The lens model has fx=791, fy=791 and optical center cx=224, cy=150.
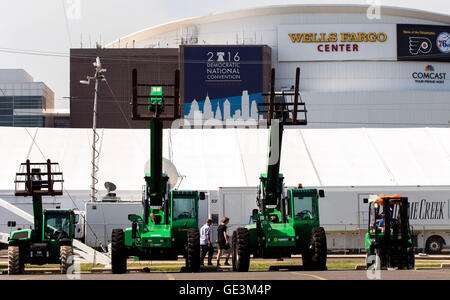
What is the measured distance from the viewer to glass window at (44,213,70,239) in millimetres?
25156

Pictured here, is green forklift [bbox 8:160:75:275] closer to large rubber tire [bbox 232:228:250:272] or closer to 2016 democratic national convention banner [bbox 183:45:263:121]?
large rubber tire [bbox 232:228:250:272]

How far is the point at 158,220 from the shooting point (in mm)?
23672

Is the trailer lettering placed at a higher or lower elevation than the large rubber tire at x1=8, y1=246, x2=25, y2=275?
higher

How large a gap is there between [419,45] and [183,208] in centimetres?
6481

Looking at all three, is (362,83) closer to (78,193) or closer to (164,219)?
(78,193)

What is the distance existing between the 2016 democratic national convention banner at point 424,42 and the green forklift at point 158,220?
6285cm

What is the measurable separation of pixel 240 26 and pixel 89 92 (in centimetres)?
1707

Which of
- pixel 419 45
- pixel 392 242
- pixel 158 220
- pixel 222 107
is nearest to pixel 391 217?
pixel 392 242

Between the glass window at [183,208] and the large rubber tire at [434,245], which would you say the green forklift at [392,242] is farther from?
the large rubber tire at [434,245]

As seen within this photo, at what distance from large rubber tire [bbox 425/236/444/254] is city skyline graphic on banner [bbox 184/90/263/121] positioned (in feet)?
137

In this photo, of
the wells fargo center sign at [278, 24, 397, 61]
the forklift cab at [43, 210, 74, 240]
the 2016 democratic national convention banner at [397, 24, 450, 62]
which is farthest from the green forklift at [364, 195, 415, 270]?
the 2016 democratic national convention banner at [397, 24, 450, 62]

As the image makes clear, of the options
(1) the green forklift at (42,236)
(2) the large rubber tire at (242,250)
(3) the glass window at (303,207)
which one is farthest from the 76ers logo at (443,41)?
(2) the large rubber tire at (242,250)

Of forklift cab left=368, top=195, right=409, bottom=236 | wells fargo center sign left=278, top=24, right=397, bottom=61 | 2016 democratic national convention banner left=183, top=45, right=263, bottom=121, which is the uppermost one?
wells fargo center sign left=278, top=24, right=397, bottom=61
